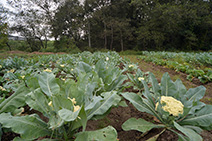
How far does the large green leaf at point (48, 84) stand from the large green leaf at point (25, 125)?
25cm

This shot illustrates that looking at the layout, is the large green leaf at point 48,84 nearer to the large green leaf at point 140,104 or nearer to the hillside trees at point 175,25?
the large green leaf at point 140,104

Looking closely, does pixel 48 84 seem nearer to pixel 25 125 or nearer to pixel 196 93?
pixel 25 125

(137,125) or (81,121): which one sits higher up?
(81,121)

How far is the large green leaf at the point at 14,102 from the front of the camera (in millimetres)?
980

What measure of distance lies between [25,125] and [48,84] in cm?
38

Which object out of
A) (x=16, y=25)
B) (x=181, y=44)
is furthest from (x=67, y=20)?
(x=181, y=44)

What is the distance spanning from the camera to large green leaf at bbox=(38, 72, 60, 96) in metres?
1.06

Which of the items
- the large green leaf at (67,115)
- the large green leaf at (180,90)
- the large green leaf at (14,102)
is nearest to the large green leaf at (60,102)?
the large green leaf at (67,115)

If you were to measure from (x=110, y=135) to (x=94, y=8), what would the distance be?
2907cm

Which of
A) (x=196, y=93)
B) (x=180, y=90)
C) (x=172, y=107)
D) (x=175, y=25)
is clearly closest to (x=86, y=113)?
(x=172, y=107)

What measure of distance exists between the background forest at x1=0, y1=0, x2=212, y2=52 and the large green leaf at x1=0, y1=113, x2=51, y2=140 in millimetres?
23117

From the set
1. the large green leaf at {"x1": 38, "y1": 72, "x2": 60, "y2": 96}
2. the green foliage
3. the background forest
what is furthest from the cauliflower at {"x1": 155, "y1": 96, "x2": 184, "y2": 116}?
the background forest

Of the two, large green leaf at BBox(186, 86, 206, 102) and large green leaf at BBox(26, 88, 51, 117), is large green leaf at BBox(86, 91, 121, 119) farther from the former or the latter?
large green leaf at BBox(186, 86, 206, 102)

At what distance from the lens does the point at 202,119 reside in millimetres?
1062
